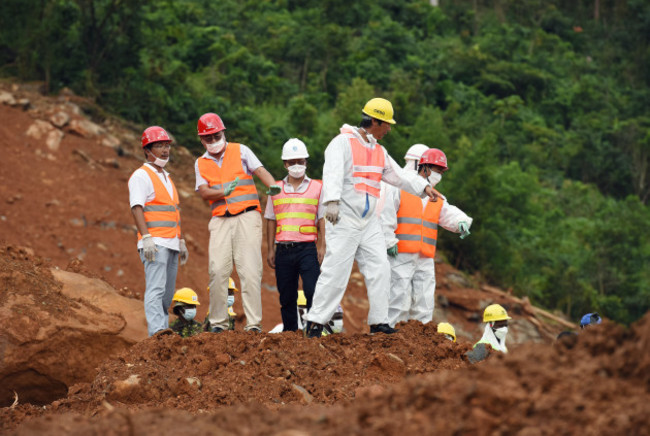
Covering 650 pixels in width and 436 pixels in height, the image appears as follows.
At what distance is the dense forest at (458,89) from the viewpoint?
1877 centimetres

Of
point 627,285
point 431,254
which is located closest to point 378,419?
point 431,254

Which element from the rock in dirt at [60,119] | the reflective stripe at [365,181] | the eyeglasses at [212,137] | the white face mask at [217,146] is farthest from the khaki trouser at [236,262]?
the rock in dirt at [60,119]

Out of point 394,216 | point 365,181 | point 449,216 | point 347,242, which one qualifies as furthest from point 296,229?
point 449,216

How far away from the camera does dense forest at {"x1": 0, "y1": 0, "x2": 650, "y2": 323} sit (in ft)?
61.6

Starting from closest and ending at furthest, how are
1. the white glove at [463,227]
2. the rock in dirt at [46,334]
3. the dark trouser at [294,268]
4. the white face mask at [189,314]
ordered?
1. the rock in dirt at [46,334]
2. the dark trouser at [294,268]
3. the white glove at [463,227]
4. the white face mask at [189,314]

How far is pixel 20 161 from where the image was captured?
50.5ft

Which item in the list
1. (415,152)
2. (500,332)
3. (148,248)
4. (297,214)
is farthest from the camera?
(415,152)

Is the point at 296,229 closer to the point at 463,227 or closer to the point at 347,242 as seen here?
the point at 347,242

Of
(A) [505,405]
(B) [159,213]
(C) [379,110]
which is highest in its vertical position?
(C) [379,110]

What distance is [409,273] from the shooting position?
9133 mm

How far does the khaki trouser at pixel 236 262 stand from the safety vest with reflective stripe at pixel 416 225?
6.46 feet

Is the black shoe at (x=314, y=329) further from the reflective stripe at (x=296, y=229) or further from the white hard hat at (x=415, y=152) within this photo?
the white hard hat at (x=415, y=152)

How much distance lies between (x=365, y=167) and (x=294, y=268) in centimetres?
120

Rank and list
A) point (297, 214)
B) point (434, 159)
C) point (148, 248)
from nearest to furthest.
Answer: point (148, 248)
point (297, 214)
point (434, 159)
